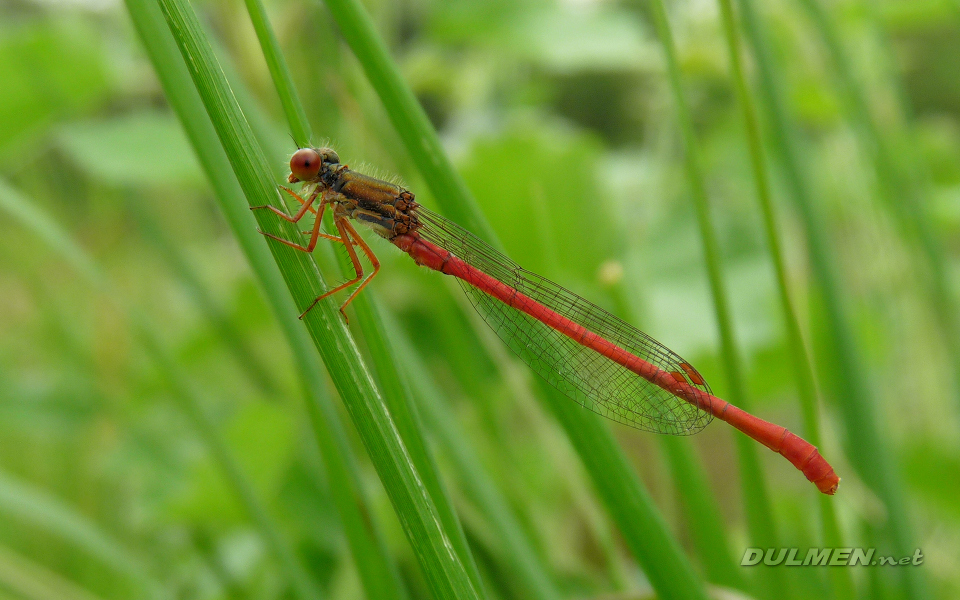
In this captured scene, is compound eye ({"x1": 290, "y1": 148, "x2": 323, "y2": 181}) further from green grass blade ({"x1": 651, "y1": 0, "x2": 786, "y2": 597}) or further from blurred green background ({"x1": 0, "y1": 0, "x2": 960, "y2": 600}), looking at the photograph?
green grass blade ({"x1": 651, "y1": 0, "x2": 786, "y2": 597})

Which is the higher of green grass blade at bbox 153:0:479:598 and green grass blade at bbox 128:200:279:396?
green grass blade at bbox 128:200:279:396

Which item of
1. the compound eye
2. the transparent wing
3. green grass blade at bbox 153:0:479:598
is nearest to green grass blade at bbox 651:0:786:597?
the transparent wing

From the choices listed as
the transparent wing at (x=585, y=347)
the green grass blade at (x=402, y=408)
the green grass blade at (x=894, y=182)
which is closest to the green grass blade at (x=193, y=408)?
the green grass blade at (x=402, y=408)

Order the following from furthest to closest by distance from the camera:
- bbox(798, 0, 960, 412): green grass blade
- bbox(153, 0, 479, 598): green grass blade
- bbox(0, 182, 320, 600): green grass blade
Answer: bbox(798, 0, 960, 412): green grass blade, bbox(0, 182, 320, 600): green grass blade, bbox(153, 0, 479, 598): green grass blade

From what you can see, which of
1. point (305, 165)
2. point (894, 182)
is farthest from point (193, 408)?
point (894, 182)

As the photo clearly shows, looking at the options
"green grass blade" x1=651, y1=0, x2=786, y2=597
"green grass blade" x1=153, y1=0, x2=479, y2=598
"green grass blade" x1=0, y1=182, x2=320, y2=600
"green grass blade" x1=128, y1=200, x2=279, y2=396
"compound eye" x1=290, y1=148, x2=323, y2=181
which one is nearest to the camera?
"green grass blade" x1=153, y1=0, x2=479, y2=598
